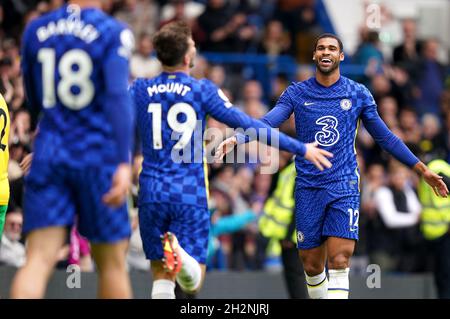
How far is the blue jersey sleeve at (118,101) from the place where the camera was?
6.89 metres

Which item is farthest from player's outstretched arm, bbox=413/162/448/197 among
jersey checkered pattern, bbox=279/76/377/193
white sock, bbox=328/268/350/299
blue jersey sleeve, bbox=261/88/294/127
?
blue jersey sleeve, bbox=261/88/294/127

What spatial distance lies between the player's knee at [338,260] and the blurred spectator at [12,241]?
4.18 metres

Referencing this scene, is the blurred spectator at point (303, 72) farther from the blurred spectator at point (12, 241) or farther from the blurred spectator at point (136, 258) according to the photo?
the blurred spectator at point (12, 241)

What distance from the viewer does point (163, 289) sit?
9344 mm

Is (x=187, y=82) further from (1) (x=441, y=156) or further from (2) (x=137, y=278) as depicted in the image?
(1) (x=441, y=156)

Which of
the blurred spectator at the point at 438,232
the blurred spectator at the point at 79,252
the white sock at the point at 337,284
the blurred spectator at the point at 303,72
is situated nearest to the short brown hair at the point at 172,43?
the white sock at the point at 337,284

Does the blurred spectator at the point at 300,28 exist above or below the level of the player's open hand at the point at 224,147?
above

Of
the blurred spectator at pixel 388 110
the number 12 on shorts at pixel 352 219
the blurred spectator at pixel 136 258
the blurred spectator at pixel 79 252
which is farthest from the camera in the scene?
the blurred spectator at pixel 388 110

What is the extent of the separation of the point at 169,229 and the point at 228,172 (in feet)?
19.4

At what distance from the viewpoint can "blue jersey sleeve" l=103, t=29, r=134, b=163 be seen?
22.6ft

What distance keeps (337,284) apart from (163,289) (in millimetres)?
1507

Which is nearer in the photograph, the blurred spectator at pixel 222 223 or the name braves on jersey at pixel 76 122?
the name braves on jersey at pixel 76 122

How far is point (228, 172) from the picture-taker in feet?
49.7
